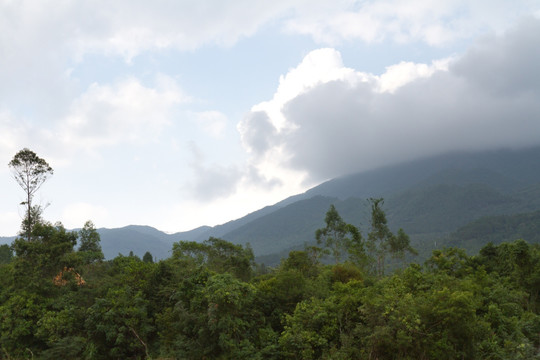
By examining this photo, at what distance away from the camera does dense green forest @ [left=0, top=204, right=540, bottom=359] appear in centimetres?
1064

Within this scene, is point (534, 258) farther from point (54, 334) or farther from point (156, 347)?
point (54, 334)

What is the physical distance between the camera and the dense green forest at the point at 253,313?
419 inches

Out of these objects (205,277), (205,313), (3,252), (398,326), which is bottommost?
(398,326)

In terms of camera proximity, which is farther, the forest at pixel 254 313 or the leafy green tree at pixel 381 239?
the leafy green tree at pixel 381 239

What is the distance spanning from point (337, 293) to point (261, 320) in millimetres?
3432

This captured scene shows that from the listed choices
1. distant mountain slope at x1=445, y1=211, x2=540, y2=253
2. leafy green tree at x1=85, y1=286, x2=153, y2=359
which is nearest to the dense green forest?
leafy green tree at x1=85, y1=286, x2=153, y2=359

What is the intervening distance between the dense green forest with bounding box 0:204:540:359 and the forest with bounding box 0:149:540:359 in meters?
0.05

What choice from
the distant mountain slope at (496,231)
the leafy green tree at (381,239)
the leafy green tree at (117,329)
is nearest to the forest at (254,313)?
the leafy green tree at (117,329)

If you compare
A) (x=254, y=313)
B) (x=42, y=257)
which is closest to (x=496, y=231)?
(x=254, y=313)

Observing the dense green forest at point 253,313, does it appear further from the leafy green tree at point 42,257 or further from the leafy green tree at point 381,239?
the leafy green tree at point 381,239

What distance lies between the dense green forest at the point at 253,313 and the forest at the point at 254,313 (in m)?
0.05

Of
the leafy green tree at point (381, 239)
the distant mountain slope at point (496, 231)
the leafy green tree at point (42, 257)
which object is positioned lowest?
the distant mountain slope at point (496, 231)

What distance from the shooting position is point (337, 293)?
14594 millimetres

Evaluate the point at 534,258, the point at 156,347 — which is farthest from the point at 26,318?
the point at 534,258
